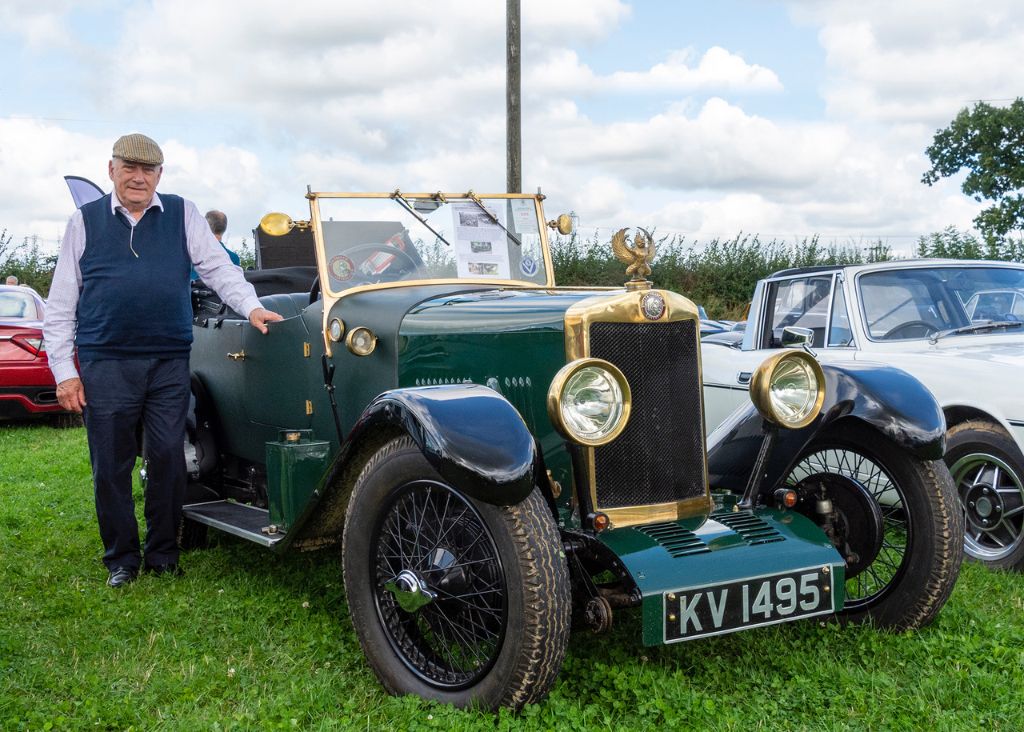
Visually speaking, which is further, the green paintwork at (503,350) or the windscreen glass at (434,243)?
the windscreen glass at (434,243)

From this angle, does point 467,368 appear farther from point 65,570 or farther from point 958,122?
point 958,122

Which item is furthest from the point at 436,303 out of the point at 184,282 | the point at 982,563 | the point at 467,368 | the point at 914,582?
the point at 982,563

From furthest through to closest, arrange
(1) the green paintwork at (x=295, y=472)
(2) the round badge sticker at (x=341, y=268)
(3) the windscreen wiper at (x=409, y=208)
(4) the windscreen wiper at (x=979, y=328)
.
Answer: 1. (4) the windscreen wiper at (x=979, y=328)
2. (3) the windscreen wiper at (x=409, y=208)
3. (2) the round badge sticker at (x=341, y=268)
4. (1) the green paintwork at (x=295, y=472)

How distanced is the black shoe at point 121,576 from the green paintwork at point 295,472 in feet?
3.12

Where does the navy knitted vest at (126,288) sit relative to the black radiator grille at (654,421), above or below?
above

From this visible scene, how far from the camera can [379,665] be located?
9.97ft

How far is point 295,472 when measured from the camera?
380cm

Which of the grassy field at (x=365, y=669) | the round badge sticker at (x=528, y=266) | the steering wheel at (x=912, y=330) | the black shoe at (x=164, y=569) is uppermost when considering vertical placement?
the round badge sticker at (x=528, y=266)

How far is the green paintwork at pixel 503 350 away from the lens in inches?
126

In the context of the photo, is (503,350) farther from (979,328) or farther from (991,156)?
(991,156)

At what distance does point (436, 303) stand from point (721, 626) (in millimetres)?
1659

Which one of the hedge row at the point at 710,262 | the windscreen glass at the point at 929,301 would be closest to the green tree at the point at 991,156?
the hedge row at the point at 710,262

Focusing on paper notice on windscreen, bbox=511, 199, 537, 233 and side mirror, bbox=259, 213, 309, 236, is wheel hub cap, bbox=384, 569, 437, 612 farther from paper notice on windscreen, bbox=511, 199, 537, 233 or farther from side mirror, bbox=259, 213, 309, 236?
paper notice on windscreen, bbox=511, 199, 537, 233

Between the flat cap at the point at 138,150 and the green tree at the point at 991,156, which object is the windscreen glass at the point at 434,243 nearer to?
the flat cap at the point at 138,150
